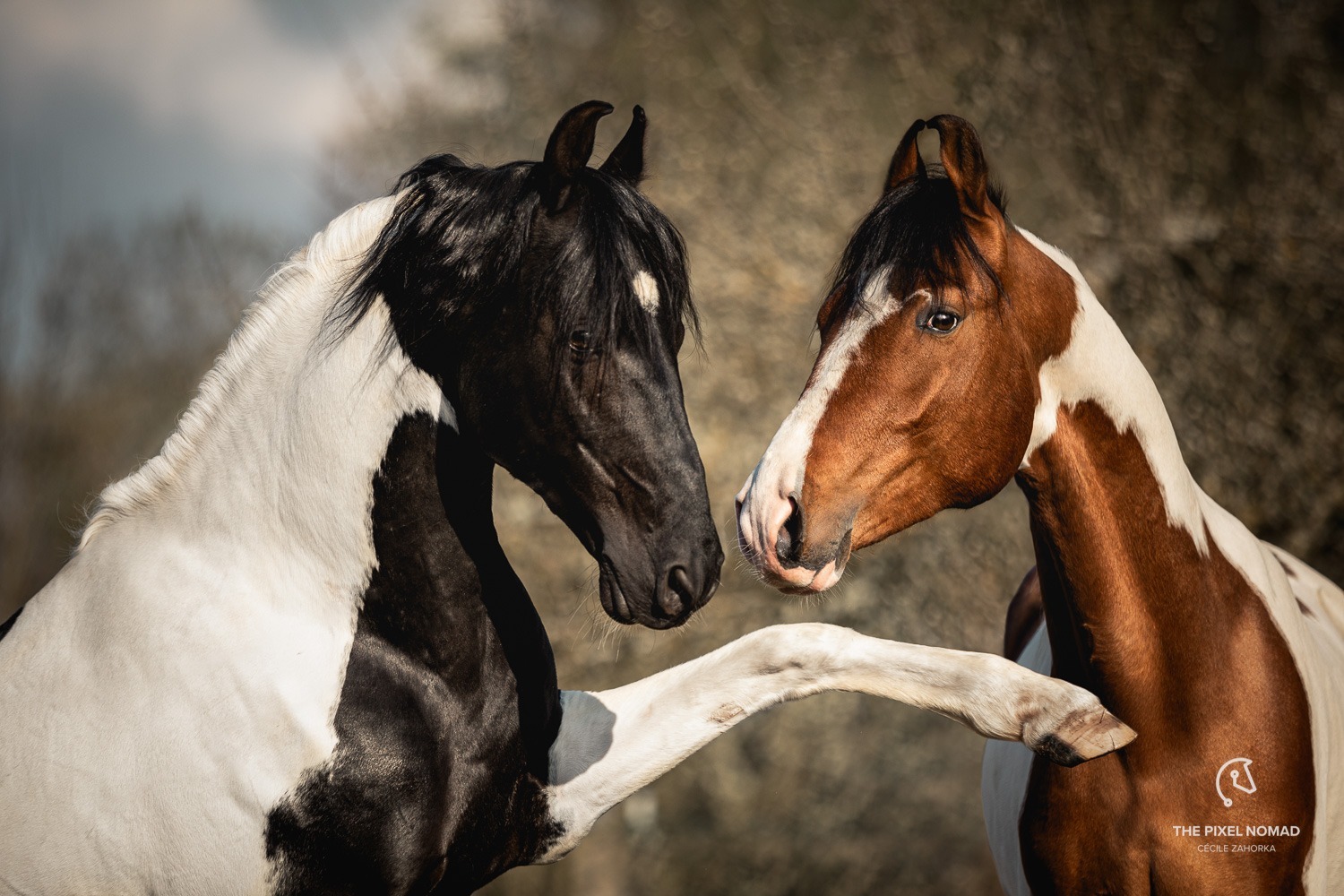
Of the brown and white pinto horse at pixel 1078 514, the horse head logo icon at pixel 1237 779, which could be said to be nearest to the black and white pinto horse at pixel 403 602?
the brown and white pinto horse at pixel 1078 514

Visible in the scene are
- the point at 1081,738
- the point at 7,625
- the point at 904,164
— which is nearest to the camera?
the point at 1081,738

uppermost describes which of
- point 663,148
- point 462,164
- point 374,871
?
point 663,148

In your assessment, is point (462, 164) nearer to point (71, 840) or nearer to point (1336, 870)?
point (71, 840)

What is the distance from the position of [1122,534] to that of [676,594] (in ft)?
3.92

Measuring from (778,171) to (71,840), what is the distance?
343 inches

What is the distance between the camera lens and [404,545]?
2.53m

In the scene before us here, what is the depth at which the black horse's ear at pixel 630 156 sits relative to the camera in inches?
113

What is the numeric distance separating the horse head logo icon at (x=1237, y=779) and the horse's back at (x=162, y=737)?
2178mm

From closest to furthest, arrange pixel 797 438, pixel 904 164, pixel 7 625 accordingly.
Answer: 1. pixel 797 438
2. pixel 7 625
3. pixel 904 164

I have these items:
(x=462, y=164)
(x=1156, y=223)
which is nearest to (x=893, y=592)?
(x=1156, y=223)

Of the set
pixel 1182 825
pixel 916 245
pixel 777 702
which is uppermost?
pixel 916 245

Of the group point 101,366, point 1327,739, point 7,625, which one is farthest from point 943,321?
point 101,366

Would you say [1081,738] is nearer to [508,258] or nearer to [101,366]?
[508,258]

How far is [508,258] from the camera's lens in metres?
2.45
